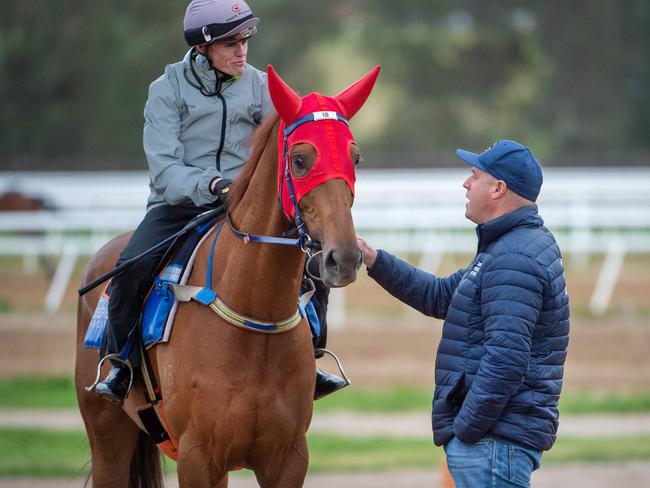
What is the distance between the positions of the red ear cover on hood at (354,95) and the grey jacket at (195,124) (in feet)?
2.39

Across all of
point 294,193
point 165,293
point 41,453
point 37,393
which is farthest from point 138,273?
point 37,393

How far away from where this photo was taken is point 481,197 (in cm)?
404

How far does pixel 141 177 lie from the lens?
2116cm

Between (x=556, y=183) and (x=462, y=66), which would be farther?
(x=462, y=66)

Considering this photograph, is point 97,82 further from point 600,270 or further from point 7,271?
point 600,270

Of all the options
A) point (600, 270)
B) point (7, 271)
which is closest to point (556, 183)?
point (600, 270)

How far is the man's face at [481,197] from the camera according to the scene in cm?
404

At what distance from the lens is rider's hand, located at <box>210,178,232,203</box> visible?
4418 millimetres

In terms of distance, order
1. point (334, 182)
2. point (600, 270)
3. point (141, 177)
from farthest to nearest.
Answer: point (141, 177) → point (600, 270) → point (334, 182)

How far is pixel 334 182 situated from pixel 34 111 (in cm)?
2506

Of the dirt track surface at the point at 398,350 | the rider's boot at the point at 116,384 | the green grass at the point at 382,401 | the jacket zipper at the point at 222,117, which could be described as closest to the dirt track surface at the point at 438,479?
the green grass at the point at 382,401

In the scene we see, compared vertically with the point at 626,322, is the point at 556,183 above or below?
above

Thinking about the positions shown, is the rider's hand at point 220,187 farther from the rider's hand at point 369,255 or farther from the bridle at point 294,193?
the rider's hand at point 369,255

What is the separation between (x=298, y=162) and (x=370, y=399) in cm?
775
